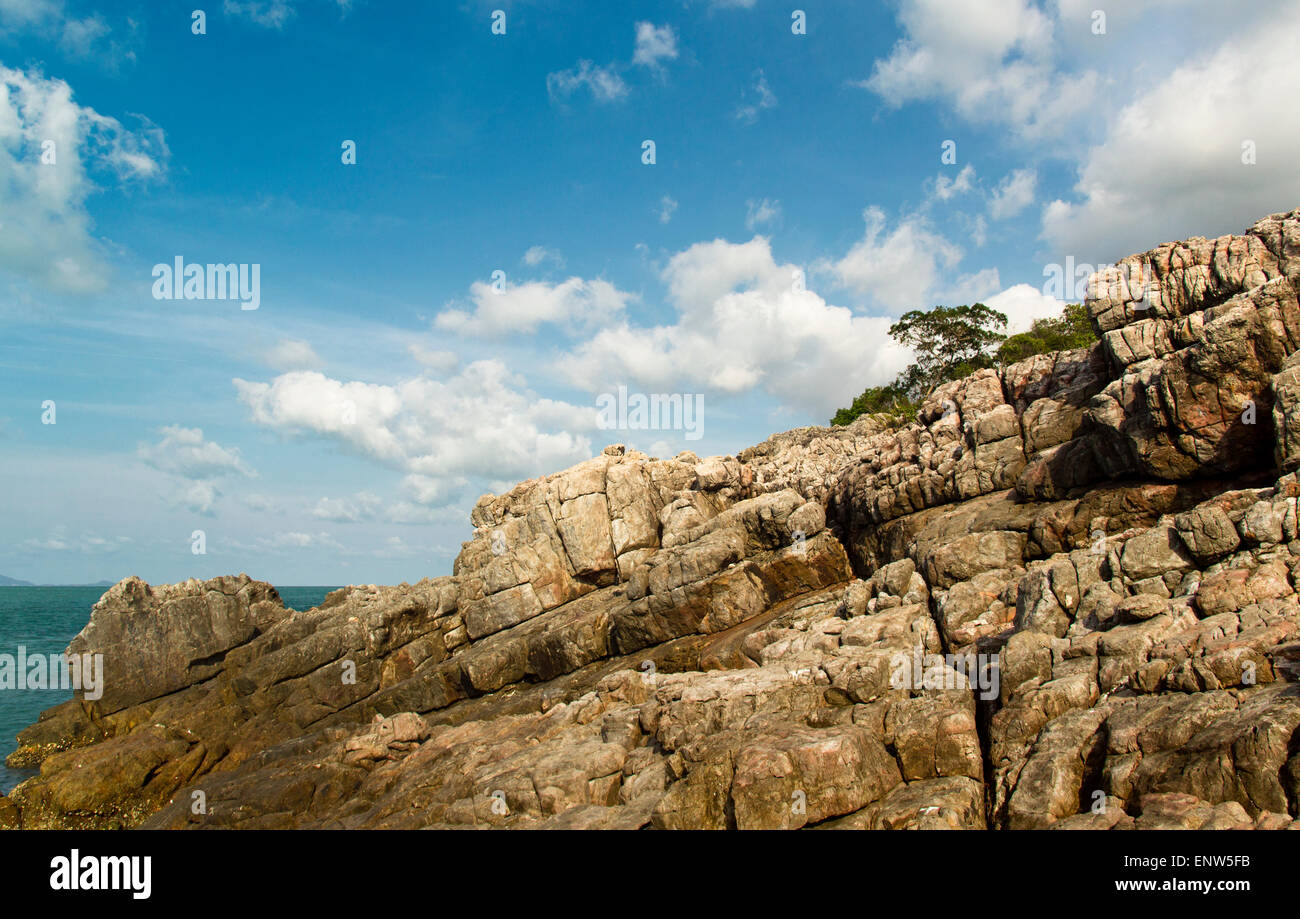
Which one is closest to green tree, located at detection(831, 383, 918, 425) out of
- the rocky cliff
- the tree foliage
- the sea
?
the tree foliage

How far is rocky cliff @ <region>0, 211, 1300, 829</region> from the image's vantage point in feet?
60.4

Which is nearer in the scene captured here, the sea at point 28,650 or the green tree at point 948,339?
the sea at point 28,650

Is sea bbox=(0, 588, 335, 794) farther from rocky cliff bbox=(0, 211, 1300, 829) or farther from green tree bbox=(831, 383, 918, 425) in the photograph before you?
green tree bbox=(831, 383, 918, 425)

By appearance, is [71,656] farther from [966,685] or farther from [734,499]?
[966,685]

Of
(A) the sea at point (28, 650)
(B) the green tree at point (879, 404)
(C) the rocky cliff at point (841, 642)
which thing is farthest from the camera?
(B) the green tree at point (879, 404)

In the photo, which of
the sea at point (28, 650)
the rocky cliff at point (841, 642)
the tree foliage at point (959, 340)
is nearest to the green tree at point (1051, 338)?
the tree foliage at point (959, 340)

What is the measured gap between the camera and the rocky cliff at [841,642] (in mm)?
18422

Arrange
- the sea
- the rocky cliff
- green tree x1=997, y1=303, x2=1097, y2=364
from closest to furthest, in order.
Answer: the rocky cliff, the sea, green tree x1=997, y1=303, x2=1097, y2=364

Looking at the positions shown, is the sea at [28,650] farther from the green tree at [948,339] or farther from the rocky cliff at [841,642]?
the green tree at [948,339]

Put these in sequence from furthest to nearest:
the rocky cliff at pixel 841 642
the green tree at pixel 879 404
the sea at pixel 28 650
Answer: the green tree at pixel 879 404 < the sea at pixel 28 650 < the rocky cliff at pixel 841 642

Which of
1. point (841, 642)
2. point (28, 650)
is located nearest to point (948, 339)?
point (841, 642)

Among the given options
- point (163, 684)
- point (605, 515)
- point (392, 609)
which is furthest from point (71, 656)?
point (605, 515)
